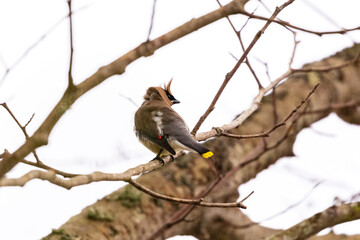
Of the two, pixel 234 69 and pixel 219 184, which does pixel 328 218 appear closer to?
pixel 234 69

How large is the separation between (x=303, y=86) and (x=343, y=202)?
11.9 feet

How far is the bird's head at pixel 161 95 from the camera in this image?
5934 mm

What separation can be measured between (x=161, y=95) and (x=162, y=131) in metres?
1.03

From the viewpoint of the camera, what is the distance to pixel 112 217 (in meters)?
5.16

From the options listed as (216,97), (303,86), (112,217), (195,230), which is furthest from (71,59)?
(303,86)

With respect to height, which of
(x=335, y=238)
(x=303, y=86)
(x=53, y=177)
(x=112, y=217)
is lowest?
(x=53, y=177)

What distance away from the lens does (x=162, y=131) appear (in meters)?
4.96

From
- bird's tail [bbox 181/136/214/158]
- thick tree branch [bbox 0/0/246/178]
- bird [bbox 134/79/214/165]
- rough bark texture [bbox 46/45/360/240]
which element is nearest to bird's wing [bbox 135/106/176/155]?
bird [bbox 134/79/214/165]

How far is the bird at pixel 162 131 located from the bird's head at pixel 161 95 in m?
0.05

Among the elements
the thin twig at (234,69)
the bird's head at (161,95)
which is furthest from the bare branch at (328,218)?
the bird's head at (161,95)

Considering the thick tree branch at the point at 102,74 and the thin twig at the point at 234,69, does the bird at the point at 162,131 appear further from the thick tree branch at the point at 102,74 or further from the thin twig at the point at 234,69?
the thick tree branch at the point at 102,74

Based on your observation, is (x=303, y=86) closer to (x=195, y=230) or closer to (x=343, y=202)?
(x=195, y=230)

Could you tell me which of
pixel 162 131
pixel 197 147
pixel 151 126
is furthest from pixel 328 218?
pixel 151 126

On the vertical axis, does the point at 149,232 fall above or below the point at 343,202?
above
